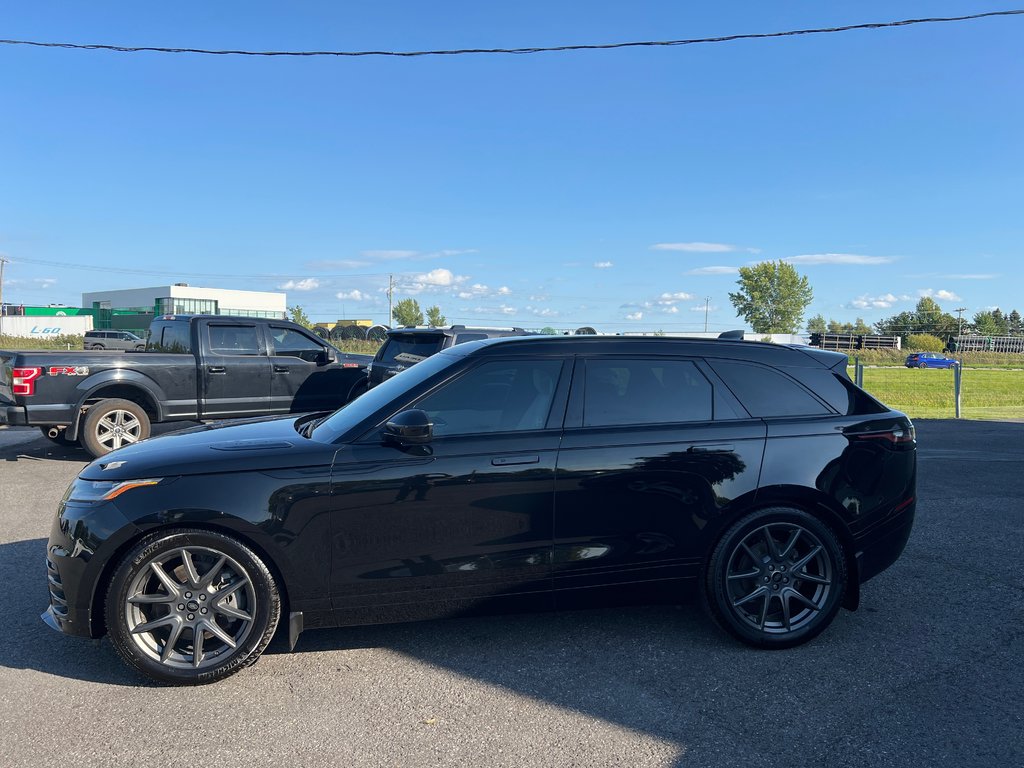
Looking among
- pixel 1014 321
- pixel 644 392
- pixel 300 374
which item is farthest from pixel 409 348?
pixel 1014 321

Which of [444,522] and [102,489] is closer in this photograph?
[102,489]

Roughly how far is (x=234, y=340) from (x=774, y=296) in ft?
346

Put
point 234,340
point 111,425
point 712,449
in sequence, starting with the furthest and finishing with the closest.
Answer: point 234,340, point 111,425, point 712,449

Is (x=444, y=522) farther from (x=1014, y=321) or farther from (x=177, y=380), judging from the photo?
(x=1014, y=321)

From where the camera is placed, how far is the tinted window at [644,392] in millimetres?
4121

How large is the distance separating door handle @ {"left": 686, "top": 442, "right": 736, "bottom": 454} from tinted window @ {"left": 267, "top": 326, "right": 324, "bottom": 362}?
8234 millimetres

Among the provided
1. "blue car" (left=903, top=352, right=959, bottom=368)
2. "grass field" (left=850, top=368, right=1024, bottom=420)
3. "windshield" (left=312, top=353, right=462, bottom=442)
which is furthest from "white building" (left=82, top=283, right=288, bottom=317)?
"windshield" (left=312, top=353, right=462, bottom=442)

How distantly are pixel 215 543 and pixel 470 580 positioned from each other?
123 centimetres

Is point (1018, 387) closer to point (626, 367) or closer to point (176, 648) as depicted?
point (626, 367)

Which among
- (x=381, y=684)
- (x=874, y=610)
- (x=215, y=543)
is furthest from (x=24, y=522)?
(x=874, y=610)

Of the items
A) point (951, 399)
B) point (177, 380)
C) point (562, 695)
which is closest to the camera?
point (562, 695)

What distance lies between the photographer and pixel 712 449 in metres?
4.06

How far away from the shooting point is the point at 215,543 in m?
3.60

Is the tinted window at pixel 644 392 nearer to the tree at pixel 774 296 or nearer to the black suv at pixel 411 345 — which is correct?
the black suv at pixel 411 345
